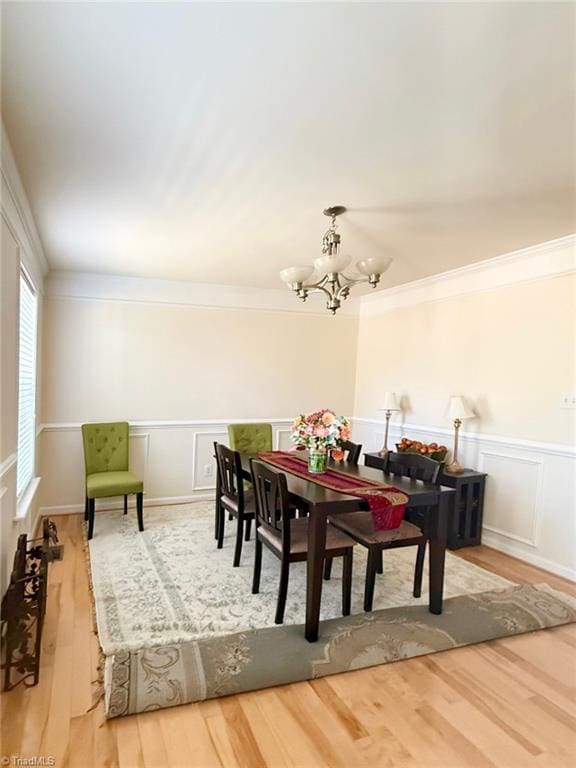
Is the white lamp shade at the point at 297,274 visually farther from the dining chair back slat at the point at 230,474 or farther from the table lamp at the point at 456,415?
the table lamp at the point at 456,415

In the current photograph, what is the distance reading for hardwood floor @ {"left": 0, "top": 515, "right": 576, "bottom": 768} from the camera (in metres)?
1.77

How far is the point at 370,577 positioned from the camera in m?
2.85

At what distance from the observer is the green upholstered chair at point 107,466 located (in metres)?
4.06

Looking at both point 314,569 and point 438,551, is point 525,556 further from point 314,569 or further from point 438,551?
point 314,569

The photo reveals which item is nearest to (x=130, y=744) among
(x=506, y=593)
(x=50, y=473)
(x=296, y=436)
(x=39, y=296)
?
(x=296, y=436)

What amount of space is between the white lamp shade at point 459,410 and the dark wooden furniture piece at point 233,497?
6.24 feet

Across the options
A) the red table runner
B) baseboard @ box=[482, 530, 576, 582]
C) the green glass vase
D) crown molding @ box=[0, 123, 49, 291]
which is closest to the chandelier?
the green glass vase

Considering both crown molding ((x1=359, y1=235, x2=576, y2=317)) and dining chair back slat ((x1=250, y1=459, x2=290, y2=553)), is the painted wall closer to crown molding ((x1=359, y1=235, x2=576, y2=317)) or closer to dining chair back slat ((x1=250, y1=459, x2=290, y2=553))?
crown molding ((x1=359, y1=235, x2=576, y2=317))

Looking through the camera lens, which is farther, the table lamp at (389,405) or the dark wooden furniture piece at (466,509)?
the table lamp at (389,405)

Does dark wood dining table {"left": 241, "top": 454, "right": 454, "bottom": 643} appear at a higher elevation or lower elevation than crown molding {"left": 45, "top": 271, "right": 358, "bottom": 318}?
lower

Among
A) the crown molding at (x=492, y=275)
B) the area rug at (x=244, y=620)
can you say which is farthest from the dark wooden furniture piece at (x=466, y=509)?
the crown molding at (x=492, y=275)

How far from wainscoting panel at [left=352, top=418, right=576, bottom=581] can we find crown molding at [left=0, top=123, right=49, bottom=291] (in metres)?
3.81

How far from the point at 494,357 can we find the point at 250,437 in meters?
2.38

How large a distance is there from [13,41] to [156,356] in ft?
12.3
